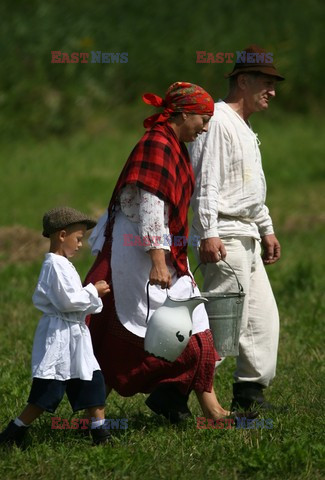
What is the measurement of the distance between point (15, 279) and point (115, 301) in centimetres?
442

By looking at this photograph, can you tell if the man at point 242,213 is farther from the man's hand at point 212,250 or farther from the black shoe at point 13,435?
the black shoe at point 13,435

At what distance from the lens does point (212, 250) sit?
5352mm

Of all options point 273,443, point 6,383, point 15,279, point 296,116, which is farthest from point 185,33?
point 273,443

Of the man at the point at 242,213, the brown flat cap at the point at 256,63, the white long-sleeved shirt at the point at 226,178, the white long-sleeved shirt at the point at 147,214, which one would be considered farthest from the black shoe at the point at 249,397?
the brown flat cap at the point at 256,63

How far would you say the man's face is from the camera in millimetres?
5719

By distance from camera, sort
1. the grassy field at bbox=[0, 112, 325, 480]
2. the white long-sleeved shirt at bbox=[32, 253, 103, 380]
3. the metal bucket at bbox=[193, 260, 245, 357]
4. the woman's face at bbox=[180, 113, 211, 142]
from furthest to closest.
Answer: the metal bucket at bbox=[193, 260, 245, 357]
the woman's face at bbox=[180, 113, 211, 142]
the white long-sleeved shirt at bbox=[32, 253, 103, 380]
the grassy field at bbox=[0, 112, 325, 480]

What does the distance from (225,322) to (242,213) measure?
0.61 m

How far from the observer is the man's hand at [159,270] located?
4992mm

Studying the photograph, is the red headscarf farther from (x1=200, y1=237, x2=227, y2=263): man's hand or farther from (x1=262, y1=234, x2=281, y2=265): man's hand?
(x1=262, y1=234, x2=281, y2=265): man's hand

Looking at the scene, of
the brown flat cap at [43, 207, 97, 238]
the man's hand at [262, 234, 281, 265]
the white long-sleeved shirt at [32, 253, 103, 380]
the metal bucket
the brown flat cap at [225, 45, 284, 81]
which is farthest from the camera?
the man's hand at [262, 234, 281, 265]

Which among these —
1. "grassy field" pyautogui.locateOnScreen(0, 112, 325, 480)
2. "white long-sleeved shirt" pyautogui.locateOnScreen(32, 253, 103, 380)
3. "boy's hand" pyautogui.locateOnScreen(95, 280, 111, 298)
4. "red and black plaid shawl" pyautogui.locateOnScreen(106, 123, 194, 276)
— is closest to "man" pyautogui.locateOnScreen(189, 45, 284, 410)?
"red and black plaid shawl" pyautogui.locateOnScreen(106, 123, 194, 276)

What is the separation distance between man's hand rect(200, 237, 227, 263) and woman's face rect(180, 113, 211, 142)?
523 millimetres

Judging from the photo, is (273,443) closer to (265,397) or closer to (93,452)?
(93,452)

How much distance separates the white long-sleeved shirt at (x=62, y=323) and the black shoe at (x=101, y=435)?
0.30 m
